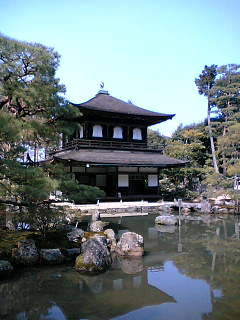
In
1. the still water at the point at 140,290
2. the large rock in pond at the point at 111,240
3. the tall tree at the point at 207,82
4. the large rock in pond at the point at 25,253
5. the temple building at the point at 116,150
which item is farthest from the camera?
the tall tree at the point at 207,82

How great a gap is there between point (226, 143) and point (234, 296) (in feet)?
51.3

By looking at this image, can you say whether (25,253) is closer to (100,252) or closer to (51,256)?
(51,256)

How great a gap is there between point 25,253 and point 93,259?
2.16 m

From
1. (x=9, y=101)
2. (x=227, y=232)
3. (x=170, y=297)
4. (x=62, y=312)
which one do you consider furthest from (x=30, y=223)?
(x=227, y=232)

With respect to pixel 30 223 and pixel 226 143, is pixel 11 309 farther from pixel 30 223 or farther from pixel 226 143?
pixel 226 143

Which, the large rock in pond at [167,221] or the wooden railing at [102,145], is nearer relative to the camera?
the large rock in pond at [167,221]

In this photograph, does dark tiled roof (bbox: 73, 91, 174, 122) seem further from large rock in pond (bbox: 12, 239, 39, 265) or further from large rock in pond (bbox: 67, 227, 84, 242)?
large rock in pond (bbox: 12, 239, 39, 265)

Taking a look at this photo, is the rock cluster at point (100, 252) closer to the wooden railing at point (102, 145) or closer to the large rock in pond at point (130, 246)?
the large rock in pond at point (130, 246)

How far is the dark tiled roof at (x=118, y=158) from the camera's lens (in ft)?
Answer: 71.2

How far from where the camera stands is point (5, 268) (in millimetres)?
8578

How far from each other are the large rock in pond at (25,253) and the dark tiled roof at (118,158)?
11.3m

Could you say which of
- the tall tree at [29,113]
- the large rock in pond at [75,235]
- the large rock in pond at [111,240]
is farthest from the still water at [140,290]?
the tall tree at [29,113]

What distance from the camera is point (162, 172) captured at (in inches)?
1223

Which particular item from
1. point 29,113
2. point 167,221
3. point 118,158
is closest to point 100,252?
point 29,113
